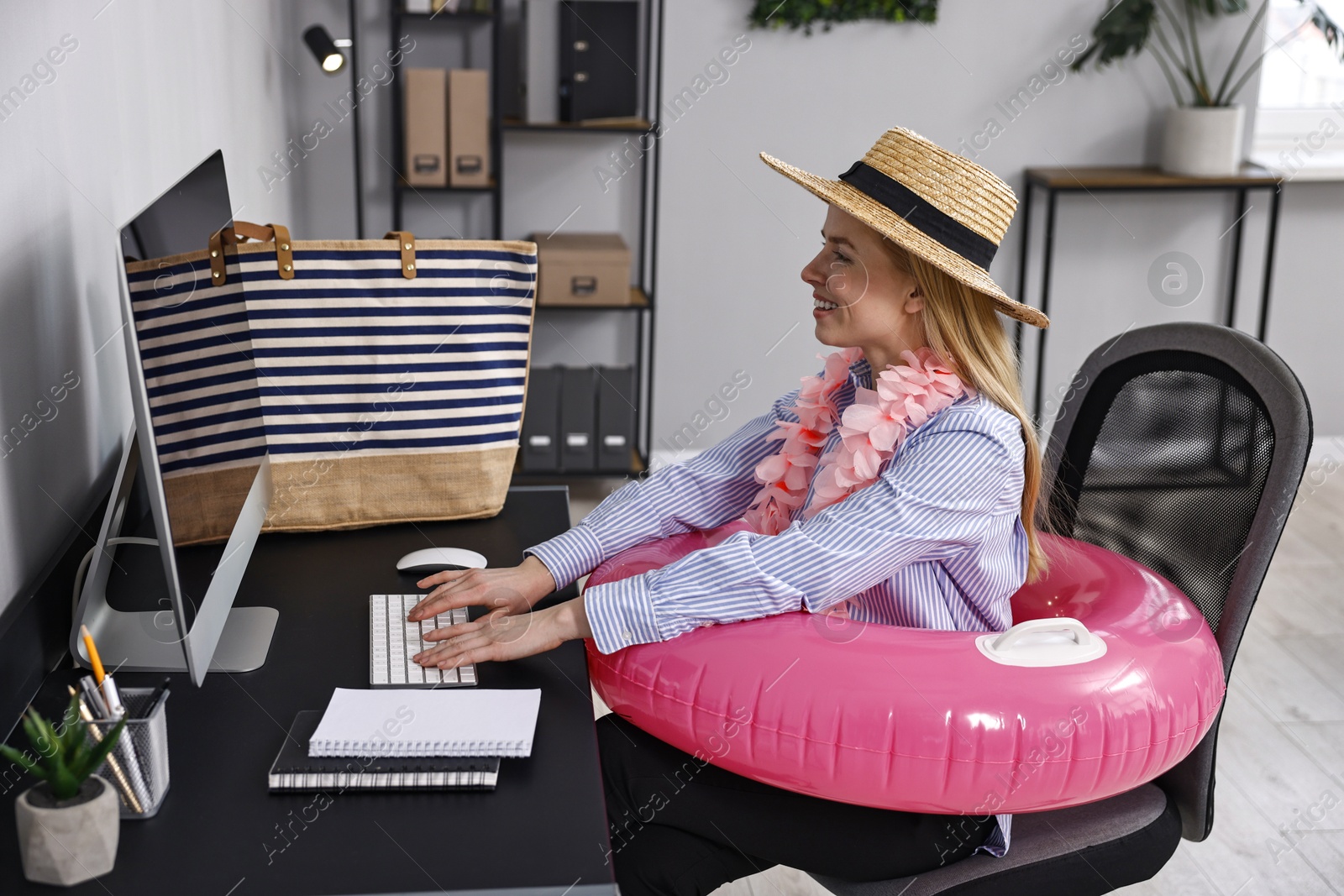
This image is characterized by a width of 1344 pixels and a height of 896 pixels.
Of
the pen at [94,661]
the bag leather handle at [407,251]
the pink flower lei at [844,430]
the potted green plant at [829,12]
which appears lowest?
the pen at [94,661]

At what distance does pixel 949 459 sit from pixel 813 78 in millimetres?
2611

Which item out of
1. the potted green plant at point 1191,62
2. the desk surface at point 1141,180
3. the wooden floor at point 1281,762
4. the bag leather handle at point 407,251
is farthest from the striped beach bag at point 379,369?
the potted green plant at point 1191,62

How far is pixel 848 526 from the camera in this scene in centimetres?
136

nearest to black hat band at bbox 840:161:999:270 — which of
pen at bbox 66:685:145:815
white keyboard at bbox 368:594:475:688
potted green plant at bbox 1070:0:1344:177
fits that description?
white keyboard at bbox 368:594:475:688

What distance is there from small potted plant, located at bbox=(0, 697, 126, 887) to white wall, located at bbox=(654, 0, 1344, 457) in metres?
3.08

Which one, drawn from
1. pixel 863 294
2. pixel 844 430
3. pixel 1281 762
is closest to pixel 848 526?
pixel 844 430

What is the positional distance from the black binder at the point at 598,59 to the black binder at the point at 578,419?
756mm

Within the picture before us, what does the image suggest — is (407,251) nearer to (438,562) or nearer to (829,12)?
(438,562)

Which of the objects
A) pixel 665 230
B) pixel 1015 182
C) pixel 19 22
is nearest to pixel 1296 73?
pixel 1015 182

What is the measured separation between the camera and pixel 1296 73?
4.18 m

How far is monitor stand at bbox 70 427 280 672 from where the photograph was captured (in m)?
1.25

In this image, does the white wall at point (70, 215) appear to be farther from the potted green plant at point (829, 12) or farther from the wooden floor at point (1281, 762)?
the potted green plant at point (829, 12)

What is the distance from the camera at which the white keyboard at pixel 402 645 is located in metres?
1.24

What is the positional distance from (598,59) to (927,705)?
104 inches
